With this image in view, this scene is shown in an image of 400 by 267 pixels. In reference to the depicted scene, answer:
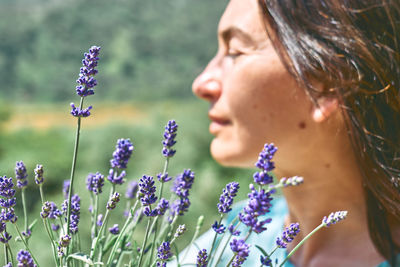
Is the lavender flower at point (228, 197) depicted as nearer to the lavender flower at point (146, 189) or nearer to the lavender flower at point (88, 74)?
the lavender flower at point (146, 189)

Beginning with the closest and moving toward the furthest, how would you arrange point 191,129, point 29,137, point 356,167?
point 356,167 < point 191,129 < point 29,137

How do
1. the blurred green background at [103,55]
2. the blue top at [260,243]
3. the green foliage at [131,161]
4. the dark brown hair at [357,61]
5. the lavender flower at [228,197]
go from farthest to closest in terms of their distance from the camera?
the blurred green background at [103,55]
the green foliage at [131,161]
the blue top at [260,243]
the dark brown hair at [357,61]
the lavender flower at [228,197]

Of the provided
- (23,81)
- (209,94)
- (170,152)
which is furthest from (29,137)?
(170,152)

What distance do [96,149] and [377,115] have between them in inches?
149

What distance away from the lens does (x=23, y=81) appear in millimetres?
8352

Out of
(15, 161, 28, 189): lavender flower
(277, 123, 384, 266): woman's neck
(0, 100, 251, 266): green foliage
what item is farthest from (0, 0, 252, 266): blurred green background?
(15, 161, 28, 189): lavender flower

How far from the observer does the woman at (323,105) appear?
101cm

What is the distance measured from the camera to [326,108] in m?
1.06

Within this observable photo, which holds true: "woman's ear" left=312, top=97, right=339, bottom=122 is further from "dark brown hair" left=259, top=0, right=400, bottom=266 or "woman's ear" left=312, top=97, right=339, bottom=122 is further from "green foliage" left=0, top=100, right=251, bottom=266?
"green foliage" left=0, top=100, right=251, bottom=266

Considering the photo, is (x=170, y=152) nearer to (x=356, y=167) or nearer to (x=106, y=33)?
(x=356, y=167)

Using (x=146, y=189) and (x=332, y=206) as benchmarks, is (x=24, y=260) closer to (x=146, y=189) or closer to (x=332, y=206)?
(x=146, y=189)

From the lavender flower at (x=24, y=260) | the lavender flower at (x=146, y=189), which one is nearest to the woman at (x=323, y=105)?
the lavender flower at (x=146, y=189)

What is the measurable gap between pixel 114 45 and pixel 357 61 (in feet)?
24.7

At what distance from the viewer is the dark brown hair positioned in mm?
998
